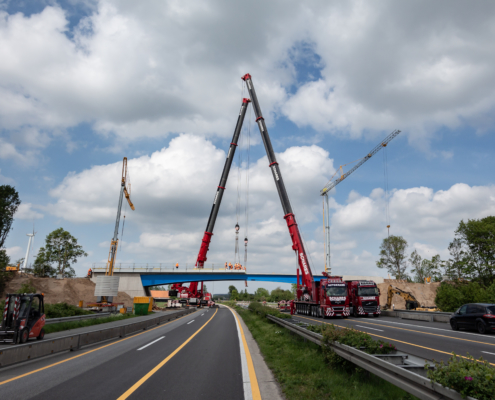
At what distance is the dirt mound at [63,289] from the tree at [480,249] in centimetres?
6128

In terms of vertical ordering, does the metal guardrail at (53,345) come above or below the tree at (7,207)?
below

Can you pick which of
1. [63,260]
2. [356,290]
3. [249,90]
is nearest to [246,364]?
[356,290]

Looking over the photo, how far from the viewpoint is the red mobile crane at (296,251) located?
27.8 meters

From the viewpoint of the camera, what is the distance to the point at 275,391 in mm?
6621

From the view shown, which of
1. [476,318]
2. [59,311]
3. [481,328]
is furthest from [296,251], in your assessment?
[59,311]

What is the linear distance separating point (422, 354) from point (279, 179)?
34.4 metres

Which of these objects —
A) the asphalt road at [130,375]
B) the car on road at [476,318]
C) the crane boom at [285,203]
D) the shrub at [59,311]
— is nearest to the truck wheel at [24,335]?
the asphalt road at [130,375]

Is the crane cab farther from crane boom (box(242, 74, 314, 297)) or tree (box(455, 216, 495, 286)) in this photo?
tree (box(455, 216, 495, 286))

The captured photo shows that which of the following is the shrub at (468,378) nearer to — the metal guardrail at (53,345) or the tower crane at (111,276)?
the metal guardrail at (53,345)

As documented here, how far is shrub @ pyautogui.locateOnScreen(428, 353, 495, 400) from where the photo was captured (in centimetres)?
375

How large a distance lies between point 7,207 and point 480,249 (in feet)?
278

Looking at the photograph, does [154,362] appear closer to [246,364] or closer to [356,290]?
[246,364]

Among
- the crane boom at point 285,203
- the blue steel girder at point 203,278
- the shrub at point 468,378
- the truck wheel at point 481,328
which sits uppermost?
the crane boom at point 285,203

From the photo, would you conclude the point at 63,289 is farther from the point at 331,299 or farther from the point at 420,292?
the point at 420,292
